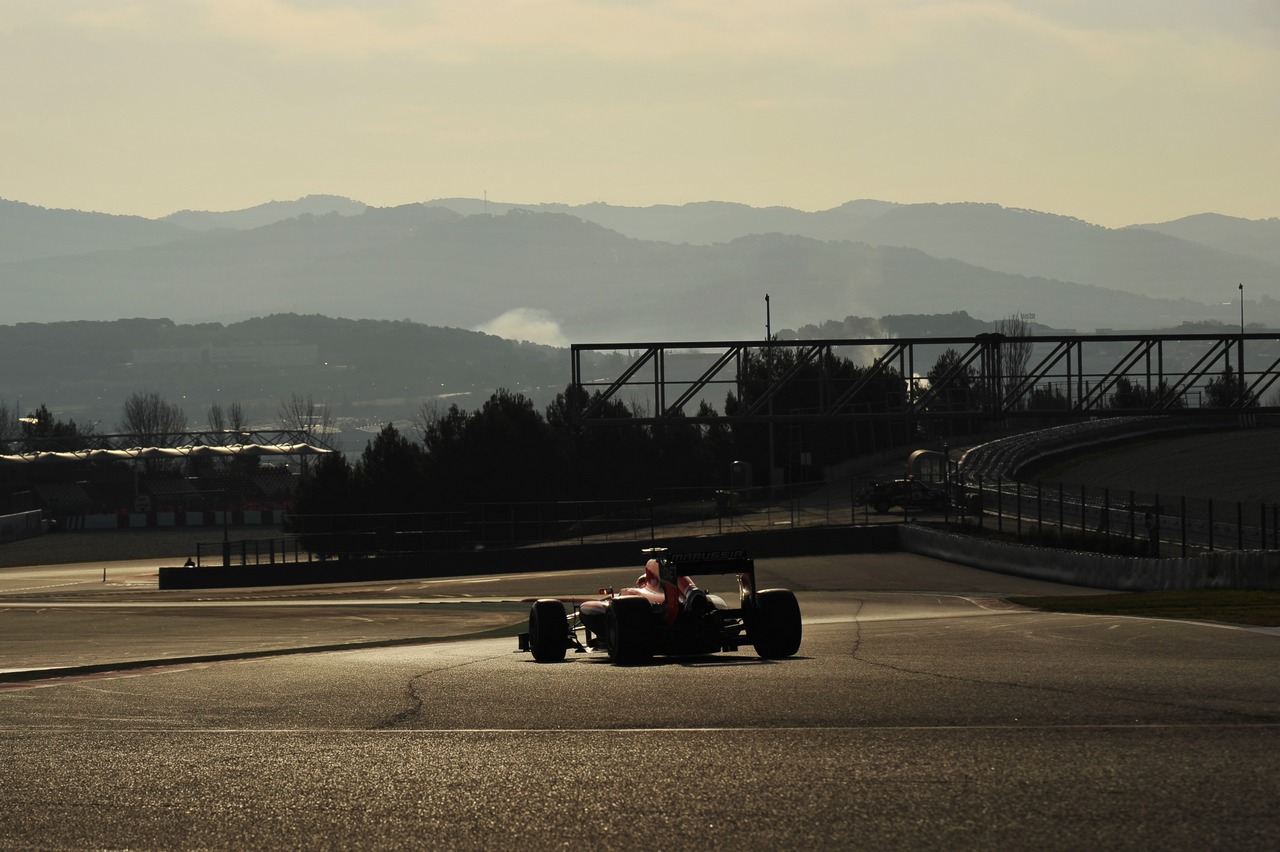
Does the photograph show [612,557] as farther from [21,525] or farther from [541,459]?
[21,525]

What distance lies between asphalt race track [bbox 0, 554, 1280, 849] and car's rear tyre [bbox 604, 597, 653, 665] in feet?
1.59

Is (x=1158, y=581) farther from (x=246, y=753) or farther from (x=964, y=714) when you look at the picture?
(x=246, y=753)

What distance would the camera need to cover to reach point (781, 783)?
335 inches

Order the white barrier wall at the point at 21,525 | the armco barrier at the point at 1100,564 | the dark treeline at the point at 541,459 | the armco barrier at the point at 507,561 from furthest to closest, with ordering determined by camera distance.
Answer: the white barrier wall at the point at 21,525 < the dark treeline at the point at 541,459 < the armco barrier at the point at 507,561 < the armco barrier at the point at 1100,564

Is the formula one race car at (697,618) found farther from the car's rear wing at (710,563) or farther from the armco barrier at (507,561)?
the armco barrier at (507,561)

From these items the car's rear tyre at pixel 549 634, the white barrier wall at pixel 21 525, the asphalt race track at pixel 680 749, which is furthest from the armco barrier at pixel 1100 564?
the white barrier wall at pixel 21 525

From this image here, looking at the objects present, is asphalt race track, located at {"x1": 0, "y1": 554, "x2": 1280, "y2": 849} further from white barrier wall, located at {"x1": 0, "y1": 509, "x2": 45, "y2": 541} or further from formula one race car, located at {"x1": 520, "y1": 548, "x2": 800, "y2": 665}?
white barrier wall, located at {"x1": 0, "y1": 509, "x2": 45, "y2": 541}

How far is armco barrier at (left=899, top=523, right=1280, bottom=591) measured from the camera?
96.0 ft

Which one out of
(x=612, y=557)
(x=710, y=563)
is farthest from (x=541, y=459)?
(x=710, y=563)

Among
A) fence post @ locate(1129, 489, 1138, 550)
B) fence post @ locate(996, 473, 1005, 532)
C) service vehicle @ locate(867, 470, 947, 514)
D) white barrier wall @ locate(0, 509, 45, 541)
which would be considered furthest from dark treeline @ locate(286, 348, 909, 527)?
fence post @ locate(1129, 489, 1138, 550)

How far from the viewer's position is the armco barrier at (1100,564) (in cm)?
2927

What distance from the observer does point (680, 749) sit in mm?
9727

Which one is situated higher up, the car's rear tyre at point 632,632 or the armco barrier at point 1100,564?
the car's rear tyre at point 632,632

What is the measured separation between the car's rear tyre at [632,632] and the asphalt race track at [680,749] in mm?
484
